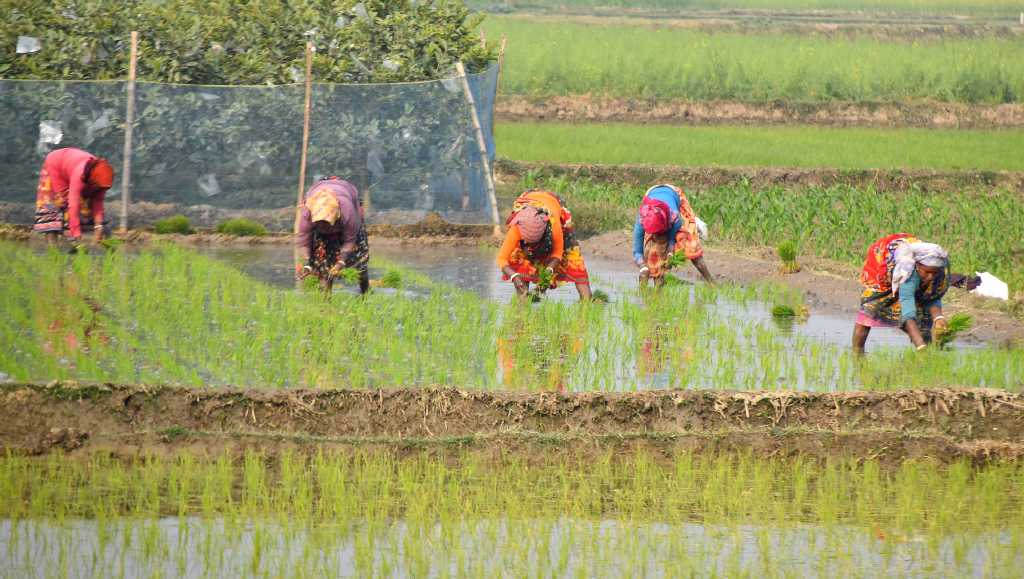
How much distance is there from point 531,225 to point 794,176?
1010 centimetres

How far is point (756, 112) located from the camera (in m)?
21.8

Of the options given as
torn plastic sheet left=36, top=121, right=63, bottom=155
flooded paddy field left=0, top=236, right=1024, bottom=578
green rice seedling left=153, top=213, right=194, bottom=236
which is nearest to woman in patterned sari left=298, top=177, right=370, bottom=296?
flooded paddy field left=0, top=236, right=1024, bottom=578

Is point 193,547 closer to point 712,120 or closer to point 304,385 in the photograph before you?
point 304,385

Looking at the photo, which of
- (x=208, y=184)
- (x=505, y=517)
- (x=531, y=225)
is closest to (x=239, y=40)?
(x=208, y=184)

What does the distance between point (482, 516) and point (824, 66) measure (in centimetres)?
2298

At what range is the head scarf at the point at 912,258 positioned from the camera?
5.37 m

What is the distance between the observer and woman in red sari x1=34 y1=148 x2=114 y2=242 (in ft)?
28.2

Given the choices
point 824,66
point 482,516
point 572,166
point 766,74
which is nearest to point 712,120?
point 766,74

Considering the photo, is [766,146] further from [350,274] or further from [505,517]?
[505,517]

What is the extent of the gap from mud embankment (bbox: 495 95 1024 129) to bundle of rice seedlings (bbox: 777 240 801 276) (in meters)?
13.4

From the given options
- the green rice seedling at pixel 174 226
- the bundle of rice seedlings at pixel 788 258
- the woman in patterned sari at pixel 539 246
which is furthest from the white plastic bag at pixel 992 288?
the green rice seedling at pixel 174 226

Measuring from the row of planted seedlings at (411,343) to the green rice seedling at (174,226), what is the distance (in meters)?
3.13

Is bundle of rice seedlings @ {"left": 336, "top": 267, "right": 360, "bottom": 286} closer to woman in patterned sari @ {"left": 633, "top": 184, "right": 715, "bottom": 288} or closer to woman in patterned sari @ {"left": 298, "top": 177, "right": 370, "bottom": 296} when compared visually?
woman in patterned sari @ {"left": 298, "top": 177, "right": 370, "bottom": 296}

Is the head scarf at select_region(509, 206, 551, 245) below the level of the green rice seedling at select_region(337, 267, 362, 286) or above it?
above
